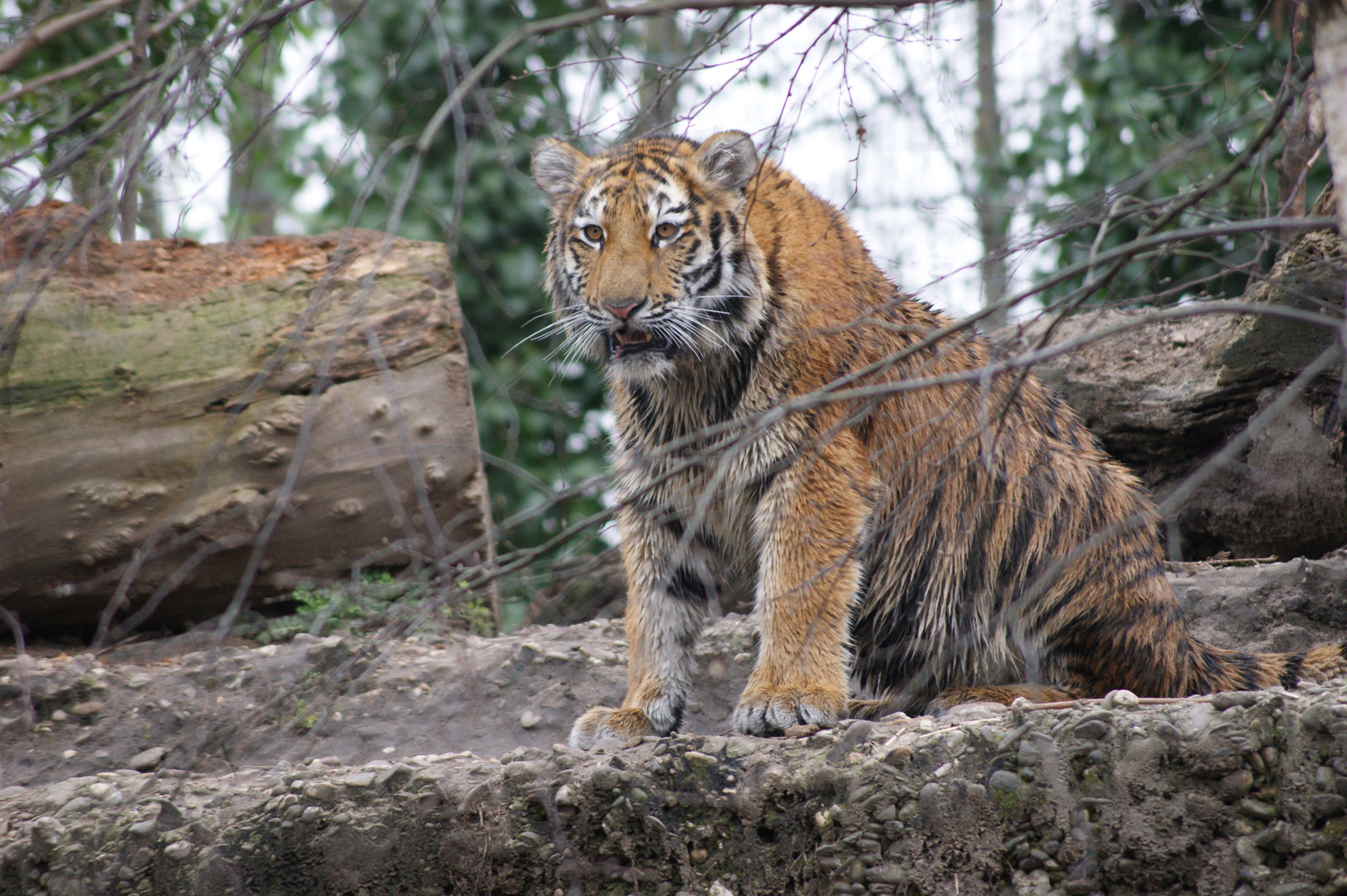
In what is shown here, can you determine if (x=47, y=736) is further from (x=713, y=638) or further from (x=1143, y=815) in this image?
(x=1143, y=815)

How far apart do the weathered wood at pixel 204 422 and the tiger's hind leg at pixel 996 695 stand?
200 centimetres

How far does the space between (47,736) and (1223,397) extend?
487 centimetres

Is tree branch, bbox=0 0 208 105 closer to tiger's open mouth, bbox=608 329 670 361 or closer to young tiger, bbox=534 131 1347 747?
young tiger, bbox=534 131 1347 747

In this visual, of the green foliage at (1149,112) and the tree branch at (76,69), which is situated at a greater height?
the green foliage at (1149,112)

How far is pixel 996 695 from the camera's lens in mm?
3344

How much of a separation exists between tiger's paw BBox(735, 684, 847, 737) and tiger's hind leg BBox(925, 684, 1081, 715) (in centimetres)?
36

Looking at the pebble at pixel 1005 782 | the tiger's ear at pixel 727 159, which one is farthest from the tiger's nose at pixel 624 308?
the pebble at pixel 1005 782

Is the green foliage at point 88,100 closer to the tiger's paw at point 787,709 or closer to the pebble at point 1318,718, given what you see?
the tiger's paw at point 787,709

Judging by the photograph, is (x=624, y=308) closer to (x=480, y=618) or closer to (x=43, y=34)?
(x=43, y=34)

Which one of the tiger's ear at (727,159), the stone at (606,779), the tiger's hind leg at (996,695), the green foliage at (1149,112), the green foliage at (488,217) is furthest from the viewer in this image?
the green foliage at (488,217)

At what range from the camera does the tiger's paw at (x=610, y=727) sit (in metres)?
3.43

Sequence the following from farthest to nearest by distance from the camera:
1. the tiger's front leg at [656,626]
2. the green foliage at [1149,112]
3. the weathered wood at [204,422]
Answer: the green foliage at [1149,112]
the weathered wood at [204,422]
the tiger's front leg at [656,626]

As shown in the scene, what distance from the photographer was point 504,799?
2791 millimetres

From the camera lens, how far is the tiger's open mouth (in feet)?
11.5
